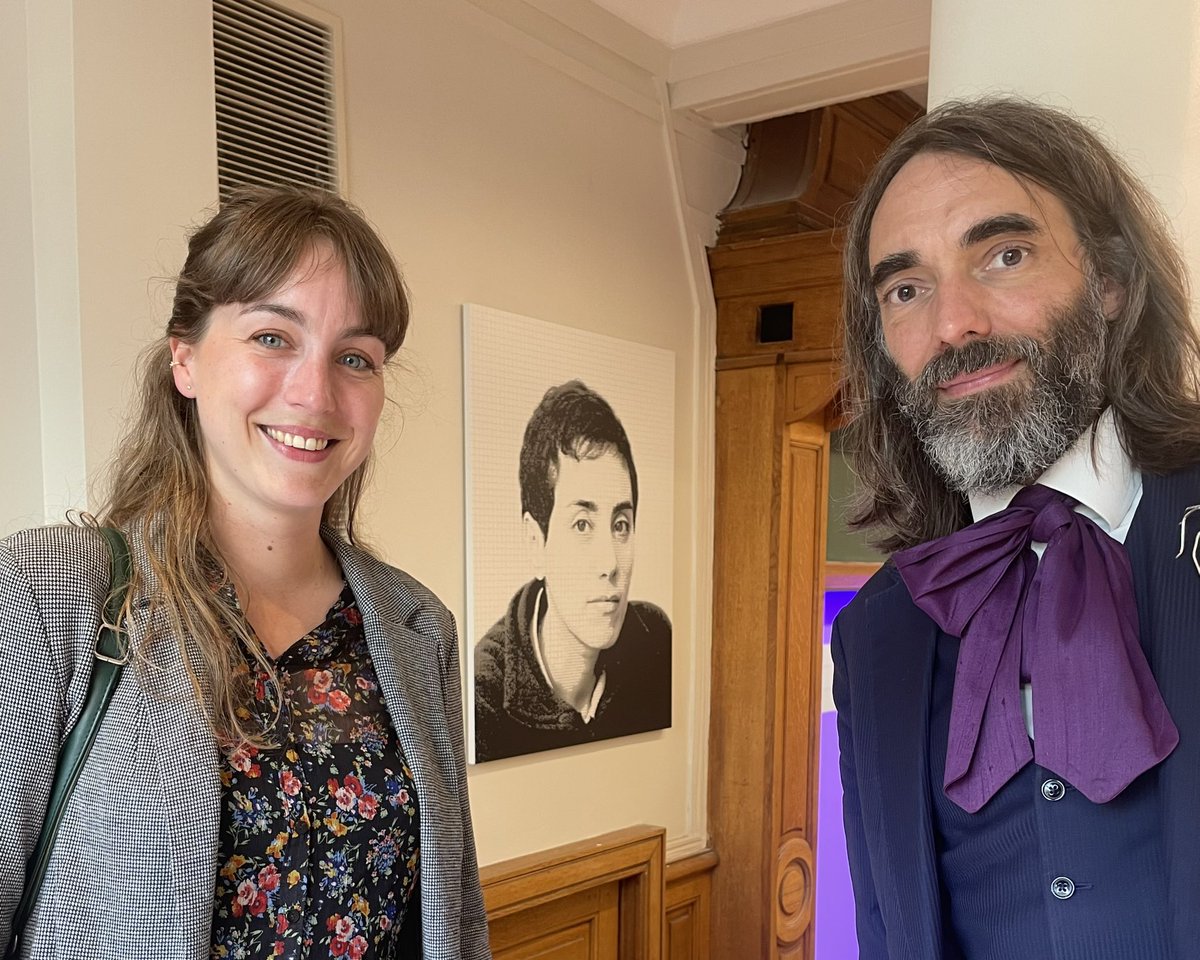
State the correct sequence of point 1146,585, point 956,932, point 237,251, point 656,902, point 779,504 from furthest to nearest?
point 779,504
point 656,902
point 237,251
point 956,932
point 1146,585

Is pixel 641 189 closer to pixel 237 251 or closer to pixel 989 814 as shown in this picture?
pixel 237 251

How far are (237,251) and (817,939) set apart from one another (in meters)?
4.68

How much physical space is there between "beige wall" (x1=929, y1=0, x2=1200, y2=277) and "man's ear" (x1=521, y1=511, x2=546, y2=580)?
2.14 m

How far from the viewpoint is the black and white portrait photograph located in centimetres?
346

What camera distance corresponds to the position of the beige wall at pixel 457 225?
2.38m

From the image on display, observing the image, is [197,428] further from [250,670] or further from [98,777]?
[98,777]

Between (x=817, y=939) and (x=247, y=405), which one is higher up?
(x=247, y=405)

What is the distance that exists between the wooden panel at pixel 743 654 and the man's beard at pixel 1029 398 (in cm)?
308

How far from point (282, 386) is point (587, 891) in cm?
281

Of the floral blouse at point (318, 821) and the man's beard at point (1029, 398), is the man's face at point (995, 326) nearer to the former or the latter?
the man's beard at point (1029, 398)

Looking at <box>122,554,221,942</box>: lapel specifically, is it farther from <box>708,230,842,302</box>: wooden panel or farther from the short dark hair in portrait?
<box>708,230,842,302</box>: wooden panel

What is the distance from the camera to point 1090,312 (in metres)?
1.39

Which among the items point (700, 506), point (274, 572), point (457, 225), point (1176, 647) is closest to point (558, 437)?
point (457, 225)

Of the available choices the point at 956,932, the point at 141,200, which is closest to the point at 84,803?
the point at 956,932
